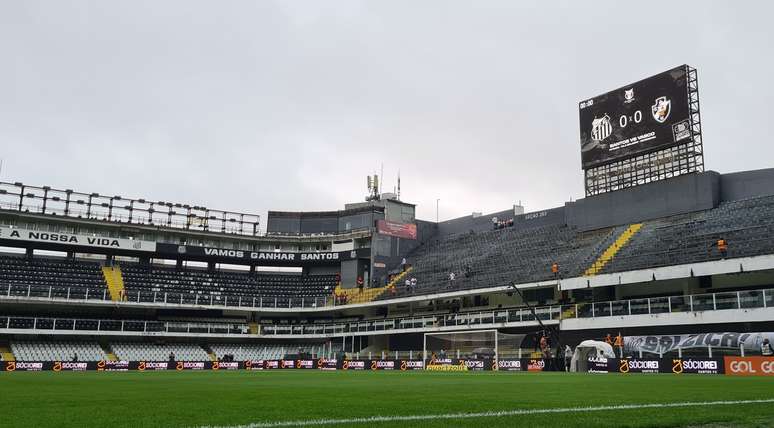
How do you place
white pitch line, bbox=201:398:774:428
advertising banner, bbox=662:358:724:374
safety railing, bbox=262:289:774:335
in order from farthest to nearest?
safety railing, bbox=262:289:774:335 → advertising banner, bbox=662:358:724:374 → white pitch line, bbox=201:398:774:428

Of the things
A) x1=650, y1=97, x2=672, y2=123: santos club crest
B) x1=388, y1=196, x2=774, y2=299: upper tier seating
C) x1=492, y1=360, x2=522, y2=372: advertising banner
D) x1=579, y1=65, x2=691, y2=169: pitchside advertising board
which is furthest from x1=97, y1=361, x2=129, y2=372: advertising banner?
x1=650, y1=97, x2=672, y2=123: santos club crest

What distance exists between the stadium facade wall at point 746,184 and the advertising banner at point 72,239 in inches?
2203

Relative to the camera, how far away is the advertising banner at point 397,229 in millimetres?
78188

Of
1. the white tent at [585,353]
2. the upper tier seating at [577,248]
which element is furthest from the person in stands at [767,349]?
the upper tier seating at [577,248]

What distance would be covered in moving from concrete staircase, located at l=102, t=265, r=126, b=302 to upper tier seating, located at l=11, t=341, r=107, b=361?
16.1ft

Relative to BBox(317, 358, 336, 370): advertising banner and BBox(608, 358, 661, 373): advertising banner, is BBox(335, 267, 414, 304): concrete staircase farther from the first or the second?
BBox(608, 358, 661, 373): advertising banner

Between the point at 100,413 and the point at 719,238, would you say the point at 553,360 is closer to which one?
the point at 719,238

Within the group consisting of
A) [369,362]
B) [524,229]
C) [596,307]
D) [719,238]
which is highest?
[524,229]

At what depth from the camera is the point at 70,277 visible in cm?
6650

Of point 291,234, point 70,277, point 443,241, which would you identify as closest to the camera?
point 70,277

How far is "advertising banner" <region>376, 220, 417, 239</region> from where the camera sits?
7819 cm

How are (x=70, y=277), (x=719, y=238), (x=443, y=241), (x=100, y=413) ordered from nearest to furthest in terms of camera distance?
(x=100, y=413)
(x=719, y=238)
(x=70, y=277)
(x=443, y=241)

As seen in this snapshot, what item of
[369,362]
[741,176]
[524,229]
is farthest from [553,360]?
[524,229]

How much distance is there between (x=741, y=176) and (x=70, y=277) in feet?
201
